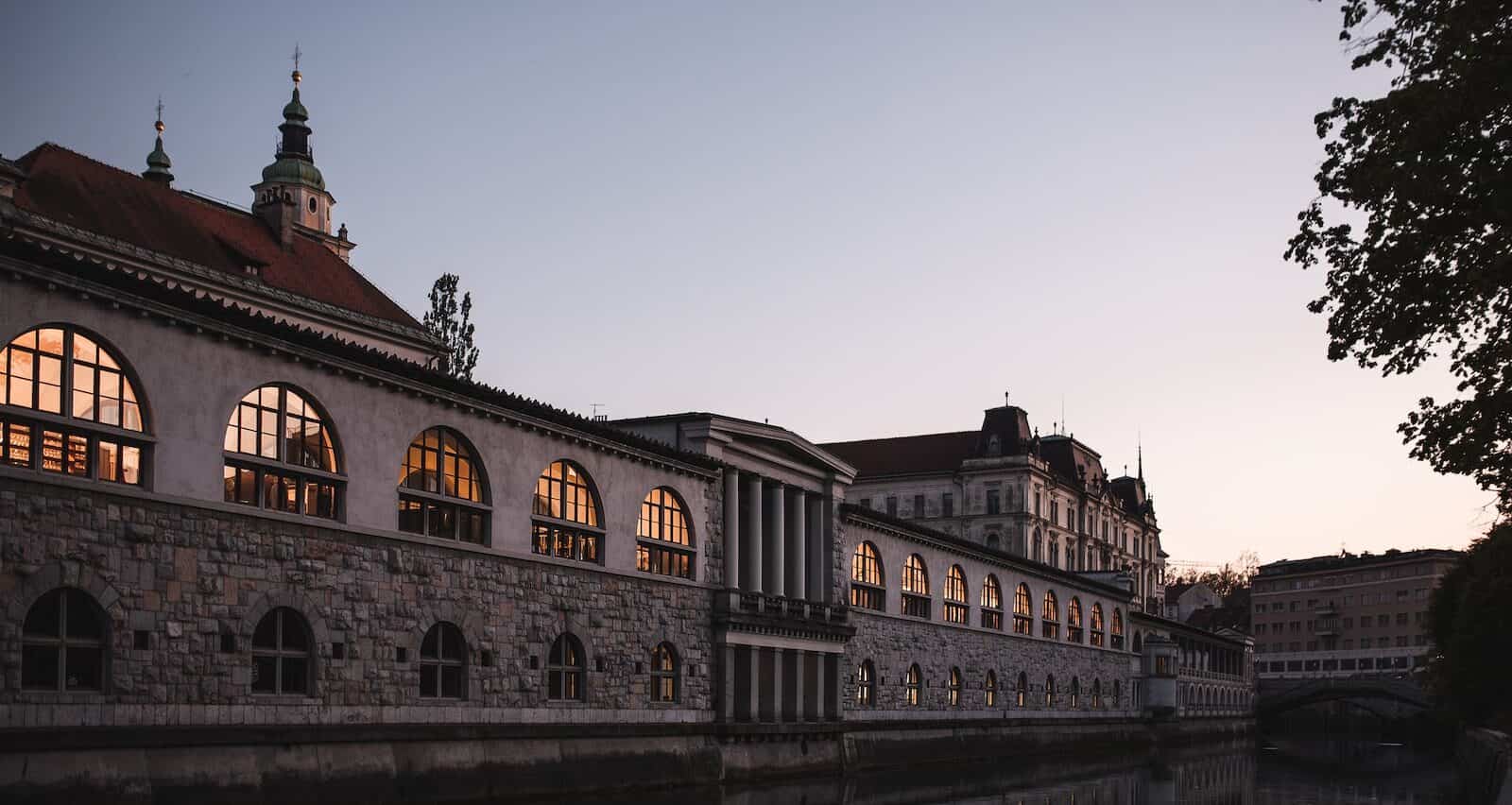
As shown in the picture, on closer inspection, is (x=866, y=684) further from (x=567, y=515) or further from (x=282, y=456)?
(x=282, y=456)

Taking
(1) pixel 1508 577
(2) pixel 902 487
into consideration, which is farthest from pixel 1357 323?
(2) pixel 902 487

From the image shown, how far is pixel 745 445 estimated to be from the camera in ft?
169

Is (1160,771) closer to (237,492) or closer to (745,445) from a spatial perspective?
(745,445)

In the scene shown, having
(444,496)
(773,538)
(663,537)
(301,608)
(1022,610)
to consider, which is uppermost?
(444,496)

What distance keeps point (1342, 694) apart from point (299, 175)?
3374 inches

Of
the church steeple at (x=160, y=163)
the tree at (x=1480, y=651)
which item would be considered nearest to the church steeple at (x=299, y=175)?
the church steeple at (x=160, y=163)

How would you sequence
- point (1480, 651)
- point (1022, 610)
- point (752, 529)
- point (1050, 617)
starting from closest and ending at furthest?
1. point (752, 529)
2. point (1480, 651)
3. point (1022, 610)
4. point (1050, 617)

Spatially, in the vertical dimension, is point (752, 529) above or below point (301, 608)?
above

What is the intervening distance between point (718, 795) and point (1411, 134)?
88.8 ft

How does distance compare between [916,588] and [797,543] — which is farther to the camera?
[916,588]

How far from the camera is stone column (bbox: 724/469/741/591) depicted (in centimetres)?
4959

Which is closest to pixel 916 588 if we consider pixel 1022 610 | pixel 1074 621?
pixel 1022 610

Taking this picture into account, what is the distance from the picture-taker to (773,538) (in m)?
53.2

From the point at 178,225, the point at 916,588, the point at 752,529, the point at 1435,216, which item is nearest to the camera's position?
the point at 1435,216
